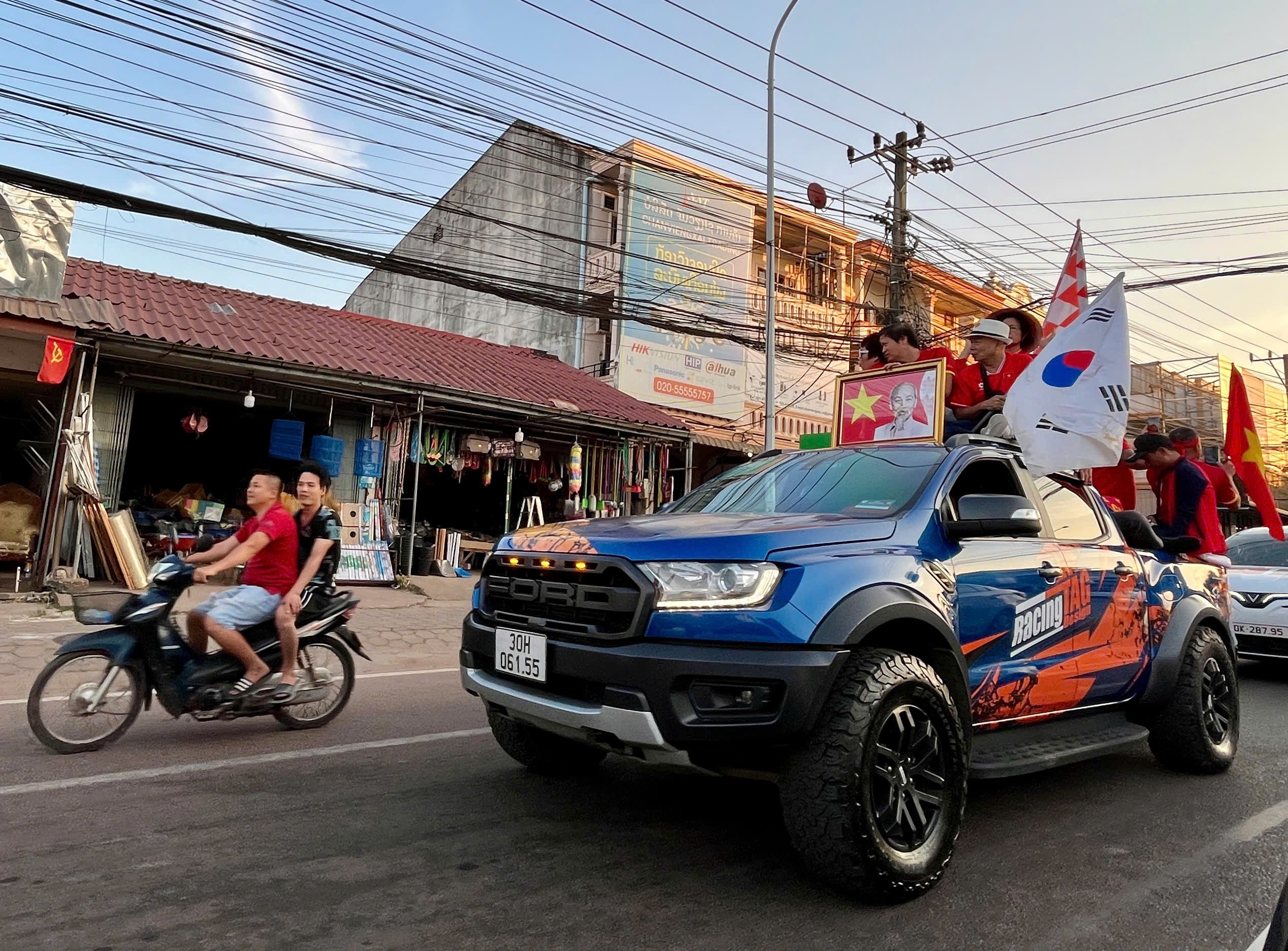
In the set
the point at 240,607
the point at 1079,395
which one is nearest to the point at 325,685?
the point at 240,607

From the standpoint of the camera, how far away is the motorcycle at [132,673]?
4.38m

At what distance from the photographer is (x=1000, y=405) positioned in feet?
17.1

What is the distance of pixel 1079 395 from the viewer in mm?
4207

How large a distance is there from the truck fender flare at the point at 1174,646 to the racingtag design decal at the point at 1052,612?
0.77m

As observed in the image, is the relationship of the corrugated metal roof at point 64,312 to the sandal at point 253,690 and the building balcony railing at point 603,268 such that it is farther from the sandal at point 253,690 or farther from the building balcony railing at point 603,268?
the building balcony railing at point 603,268

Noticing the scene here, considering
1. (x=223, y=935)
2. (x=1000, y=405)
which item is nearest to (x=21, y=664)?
(x=223, y=935)

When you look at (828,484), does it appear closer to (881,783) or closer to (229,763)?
(881,783)

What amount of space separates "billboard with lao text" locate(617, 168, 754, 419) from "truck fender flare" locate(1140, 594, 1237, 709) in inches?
604

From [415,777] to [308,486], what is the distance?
201 centimetres

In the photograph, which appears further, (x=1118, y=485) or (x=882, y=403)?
(x=1118, y=485)

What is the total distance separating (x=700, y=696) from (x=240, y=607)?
10.3 ft

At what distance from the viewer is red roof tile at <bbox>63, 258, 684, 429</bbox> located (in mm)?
11484

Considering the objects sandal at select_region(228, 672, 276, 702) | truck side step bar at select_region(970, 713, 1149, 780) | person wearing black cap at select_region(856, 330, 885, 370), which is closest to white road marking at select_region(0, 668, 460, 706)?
sandal at select_region(228, 672, 276, 702)

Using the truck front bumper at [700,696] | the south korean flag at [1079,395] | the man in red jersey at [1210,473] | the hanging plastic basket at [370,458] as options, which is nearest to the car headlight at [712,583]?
the truck front bumper at [700,696]
